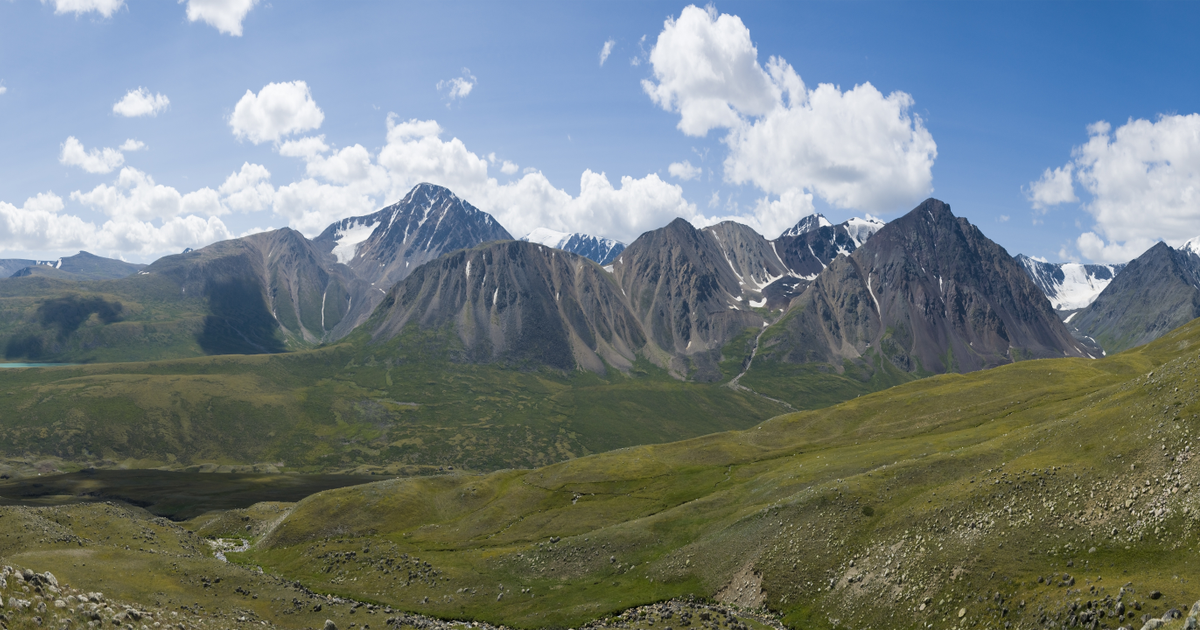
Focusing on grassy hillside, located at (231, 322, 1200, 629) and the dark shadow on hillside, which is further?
the dark shadow on hillside

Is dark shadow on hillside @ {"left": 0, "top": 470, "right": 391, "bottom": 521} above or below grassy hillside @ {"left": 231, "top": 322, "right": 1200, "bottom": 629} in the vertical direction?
below

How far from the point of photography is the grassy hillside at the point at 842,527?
152 feet

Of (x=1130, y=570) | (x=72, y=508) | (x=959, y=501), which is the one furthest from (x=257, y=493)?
(x=1130, y=570)

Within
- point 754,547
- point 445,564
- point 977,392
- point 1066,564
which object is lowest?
point 445,564

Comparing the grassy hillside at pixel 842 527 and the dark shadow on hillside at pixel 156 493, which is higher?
the grassy hillside at pixel 842 527

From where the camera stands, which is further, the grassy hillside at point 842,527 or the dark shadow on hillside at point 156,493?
the dark shadow on hillside at point 156,493

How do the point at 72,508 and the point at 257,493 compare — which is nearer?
the point at 72,508

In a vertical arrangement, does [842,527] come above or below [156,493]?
above

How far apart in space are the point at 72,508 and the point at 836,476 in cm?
11903

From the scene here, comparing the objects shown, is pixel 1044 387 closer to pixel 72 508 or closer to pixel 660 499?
pixel 660 499

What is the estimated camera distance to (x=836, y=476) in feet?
271

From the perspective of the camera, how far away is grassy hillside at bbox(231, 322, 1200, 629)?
4647 cm

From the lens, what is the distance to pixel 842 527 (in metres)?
63.6

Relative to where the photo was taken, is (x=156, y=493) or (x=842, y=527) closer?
(x=842, y=527)
